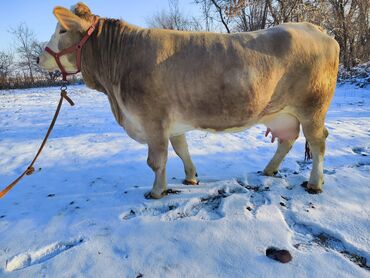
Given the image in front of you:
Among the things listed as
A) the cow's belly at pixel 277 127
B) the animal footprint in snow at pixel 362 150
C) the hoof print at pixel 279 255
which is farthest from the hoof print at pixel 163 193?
the animal footprint in snow at pixel 362 150

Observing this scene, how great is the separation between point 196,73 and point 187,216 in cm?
137

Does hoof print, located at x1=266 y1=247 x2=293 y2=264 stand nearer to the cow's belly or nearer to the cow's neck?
the cow's belly

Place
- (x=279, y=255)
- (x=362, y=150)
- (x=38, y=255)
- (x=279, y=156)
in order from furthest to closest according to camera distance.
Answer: (x=362, y=150)
(x=279, y=156)
(x=38, y=255)
(x=279, y=255)

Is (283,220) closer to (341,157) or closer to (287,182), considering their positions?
(287,182)

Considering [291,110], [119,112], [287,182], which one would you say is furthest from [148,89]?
[287,182]

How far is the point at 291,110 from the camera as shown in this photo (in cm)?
351

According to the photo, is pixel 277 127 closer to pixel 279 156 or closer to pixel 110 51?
pixel 279 156

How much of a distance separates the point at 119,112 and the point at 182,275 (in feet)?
6.04

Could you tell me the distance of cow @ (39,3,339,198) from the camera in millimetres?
3146

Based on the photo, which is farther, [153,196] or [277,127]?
[277,127]

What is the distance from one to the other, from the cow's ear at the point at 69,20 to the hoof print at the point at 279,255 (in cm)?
267

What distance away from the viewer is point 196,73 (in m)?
3.14

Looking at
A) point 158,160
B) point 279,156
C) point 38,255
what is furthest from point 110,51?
point 279,156

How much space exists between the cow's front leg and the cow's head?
122 cm
